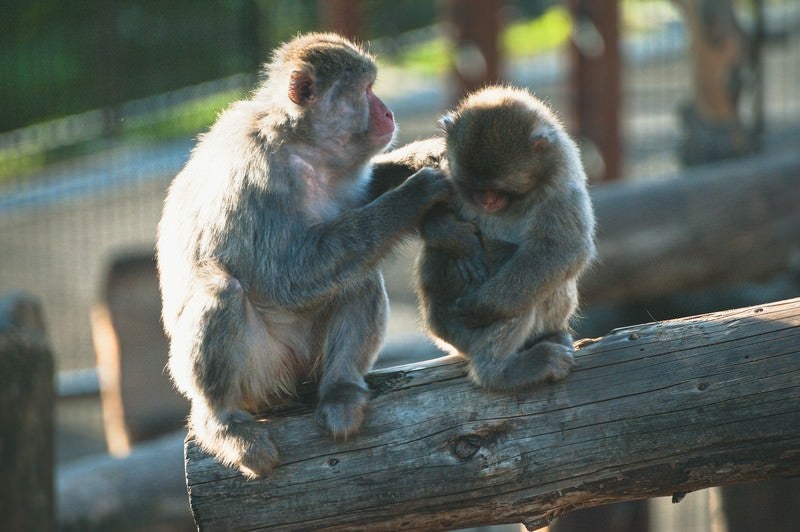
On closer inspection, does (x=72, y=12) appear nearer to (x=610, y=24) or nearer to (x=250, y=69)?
(x=250, y=69)

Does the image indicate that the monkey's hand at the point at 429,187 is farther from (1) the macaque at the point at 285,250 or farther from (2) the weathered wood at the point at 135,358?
(2) the weathered wood at the point at 135,358

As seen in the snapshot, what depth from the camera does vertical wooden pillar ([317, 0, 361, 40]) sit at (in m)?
10.6

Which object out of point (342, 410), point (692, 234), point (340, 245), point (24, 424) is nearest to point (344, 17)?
point (692, 234)

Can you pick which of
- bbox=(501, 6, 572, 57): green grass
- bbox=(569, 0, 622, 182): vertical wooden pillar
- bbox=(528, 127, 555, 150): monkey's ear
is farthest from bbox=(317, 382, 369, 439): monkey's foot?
bbox=(501, 6, 572, 57): green grass

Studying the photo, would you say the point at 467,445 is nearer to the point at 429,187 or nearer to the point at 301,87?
the point at 429,187

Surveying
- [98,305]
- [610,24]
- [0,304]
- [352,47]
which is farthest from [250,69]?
[352,47]

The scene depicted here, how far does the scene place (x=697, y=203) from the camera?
9008 millimetres

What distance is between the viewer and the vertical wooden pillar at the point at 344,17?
10.6 metres

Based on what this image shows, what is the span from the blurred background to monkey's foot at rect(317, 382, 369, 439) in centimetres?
372

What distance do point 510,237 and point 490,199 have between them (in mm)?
259

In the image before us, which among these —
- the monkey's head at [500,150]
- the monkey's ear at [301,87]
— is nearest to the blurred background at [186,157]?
the monkey's head at [500,150]

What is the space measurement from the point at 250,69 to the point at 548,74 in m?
7.87

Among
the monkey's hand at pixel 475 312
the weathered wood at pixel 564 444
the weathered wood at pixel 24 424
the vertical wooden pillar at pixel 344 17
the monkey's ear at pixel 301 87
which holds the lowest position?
the weathered wood at pixel 24 424

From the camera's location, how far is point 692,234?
8.95 meters
